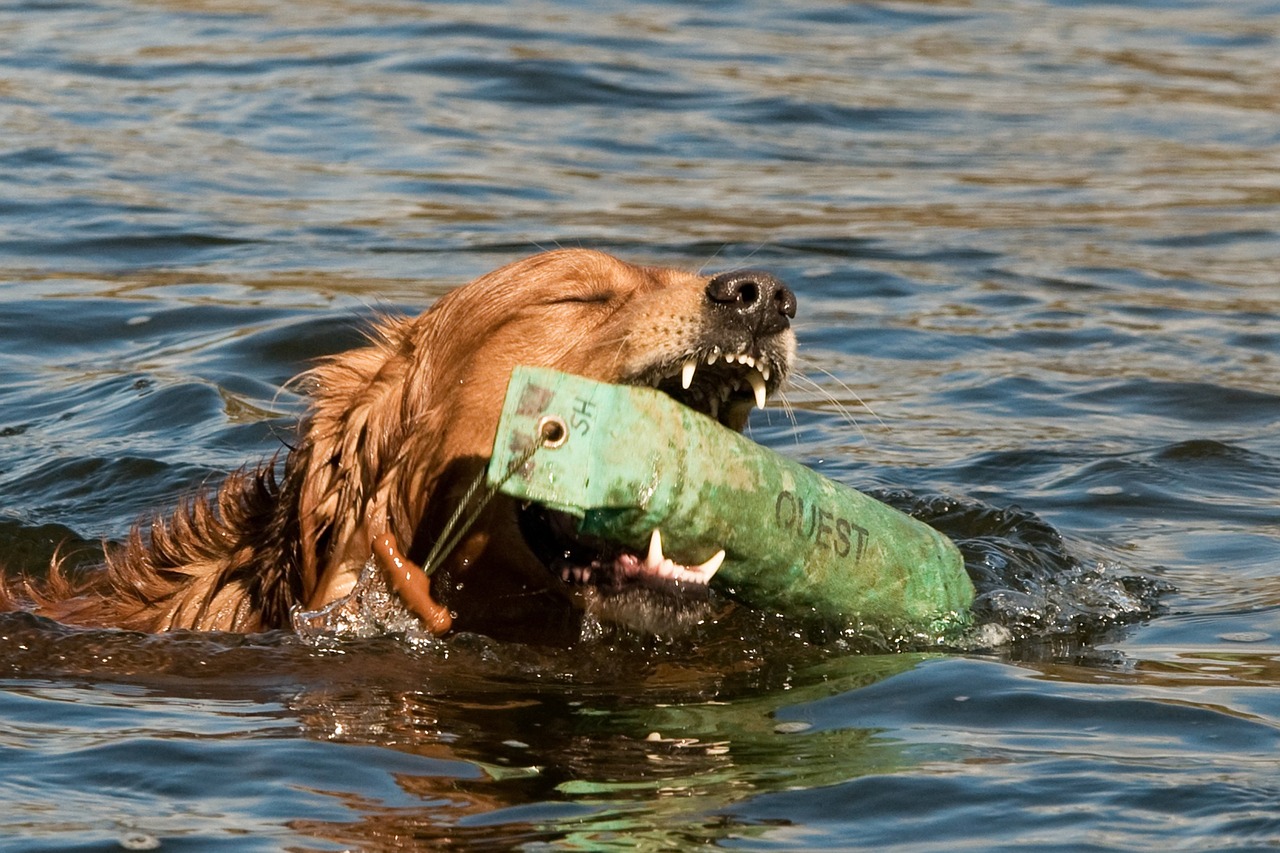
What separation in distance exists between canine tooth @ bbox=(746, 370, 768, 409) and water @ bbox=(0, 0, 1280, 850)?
26.1 inches

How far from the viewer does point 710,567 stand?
591 centimetres

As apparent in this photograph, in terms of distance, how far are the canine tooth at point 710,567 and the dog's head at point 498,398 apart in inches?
11.0

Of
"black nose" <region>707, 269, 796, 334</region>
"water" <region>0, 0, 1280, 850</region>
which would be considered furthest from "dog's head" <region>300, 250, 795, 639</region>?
"water" <region>0, 0, 1280, 850</region>

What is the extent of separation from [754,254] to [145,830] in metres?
8.70

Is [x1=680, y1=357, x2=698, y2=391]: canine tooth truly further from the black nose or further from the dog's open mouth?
the black nose

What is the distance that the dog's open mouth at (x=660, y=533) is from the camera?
19.4 feet

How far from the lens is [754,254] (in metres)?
13.1

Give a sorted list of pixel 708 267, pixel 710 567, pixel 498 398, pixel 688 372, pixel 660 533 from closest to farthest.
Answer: pixel 660 533 < pixel 710 567 < pixel 688 372 < pixel 498 398 < pixel 708 267

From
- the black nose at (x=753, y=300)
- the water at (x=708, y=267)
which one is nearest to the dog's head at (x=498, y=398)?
the black nose at (x=753, y=300)

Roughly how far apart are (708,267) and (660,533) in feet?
22.8

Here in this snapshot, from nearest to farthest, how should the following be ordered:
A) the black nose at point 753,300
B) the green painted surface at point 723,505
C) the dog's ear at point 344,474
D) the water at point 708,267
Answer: the water at point 708,267 → the green painted surface at point 723,505 → the black nose at point 753,300 → the dog's ear at point 344,474

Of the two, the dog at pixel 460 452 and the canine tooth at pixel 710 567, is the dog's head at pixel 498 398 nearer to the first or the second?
the dog at pixel 460 452

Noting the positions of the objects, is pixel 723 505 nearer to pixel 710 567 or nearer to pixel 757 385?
pixel 710 567

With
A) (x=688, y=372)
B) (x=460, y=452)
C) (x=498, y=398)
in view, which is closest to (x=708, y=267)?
(x=498, y=398)
